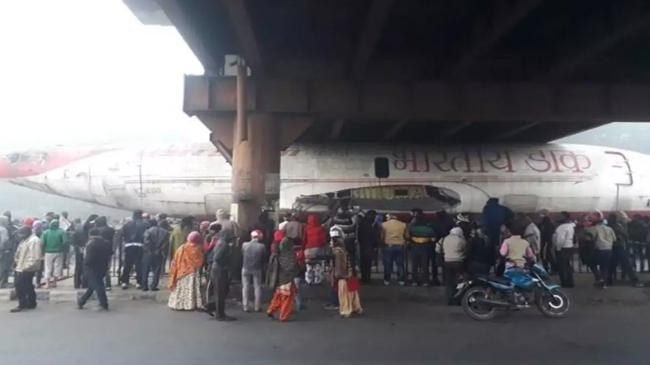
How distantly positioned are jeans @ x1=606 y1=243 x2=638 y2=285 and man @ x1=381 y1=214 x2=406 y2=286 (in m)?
4.82

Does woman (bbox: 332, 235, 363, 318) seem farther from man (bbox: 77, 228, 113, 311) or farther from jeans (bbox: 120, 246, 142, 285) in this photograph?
jeans (bbox: 120, 246, 142, 285)

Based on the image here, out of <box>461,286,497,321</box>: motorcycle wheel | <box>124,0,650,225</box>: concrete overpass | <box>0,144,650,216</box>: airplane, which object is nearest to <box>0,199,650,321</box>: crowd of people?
<box>461,286,497,321</box>: motorcycle wheel

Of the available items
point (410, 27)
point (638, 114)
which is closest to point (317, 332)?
point (410, 27)

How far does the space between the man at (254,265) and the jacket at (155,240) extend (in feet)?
9.81

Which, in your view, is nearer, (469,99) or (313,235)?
(313,235)

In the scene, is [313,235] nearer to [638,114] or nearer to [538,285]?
[538,285]

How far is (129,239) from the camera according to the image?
13.1 m

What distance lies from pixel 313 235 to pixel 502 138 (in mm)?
13855

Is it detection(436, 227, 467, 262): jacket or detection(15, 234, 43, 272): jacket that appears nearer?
detection(15, 234, 43, 272): jacket

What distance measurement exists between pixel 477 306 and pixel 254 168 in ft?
18.9

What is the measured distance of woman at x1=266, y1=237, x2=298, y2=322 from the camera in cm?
1016

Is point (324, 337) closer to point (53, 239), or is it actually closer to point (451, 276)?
point (451, 276)

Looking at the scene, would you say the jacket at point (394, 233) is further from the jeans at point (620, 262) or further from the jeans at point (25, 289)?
the jeans at point (25, 289)

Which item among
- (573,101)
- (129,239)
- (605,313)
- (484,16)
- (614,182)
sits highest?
(484,16)
